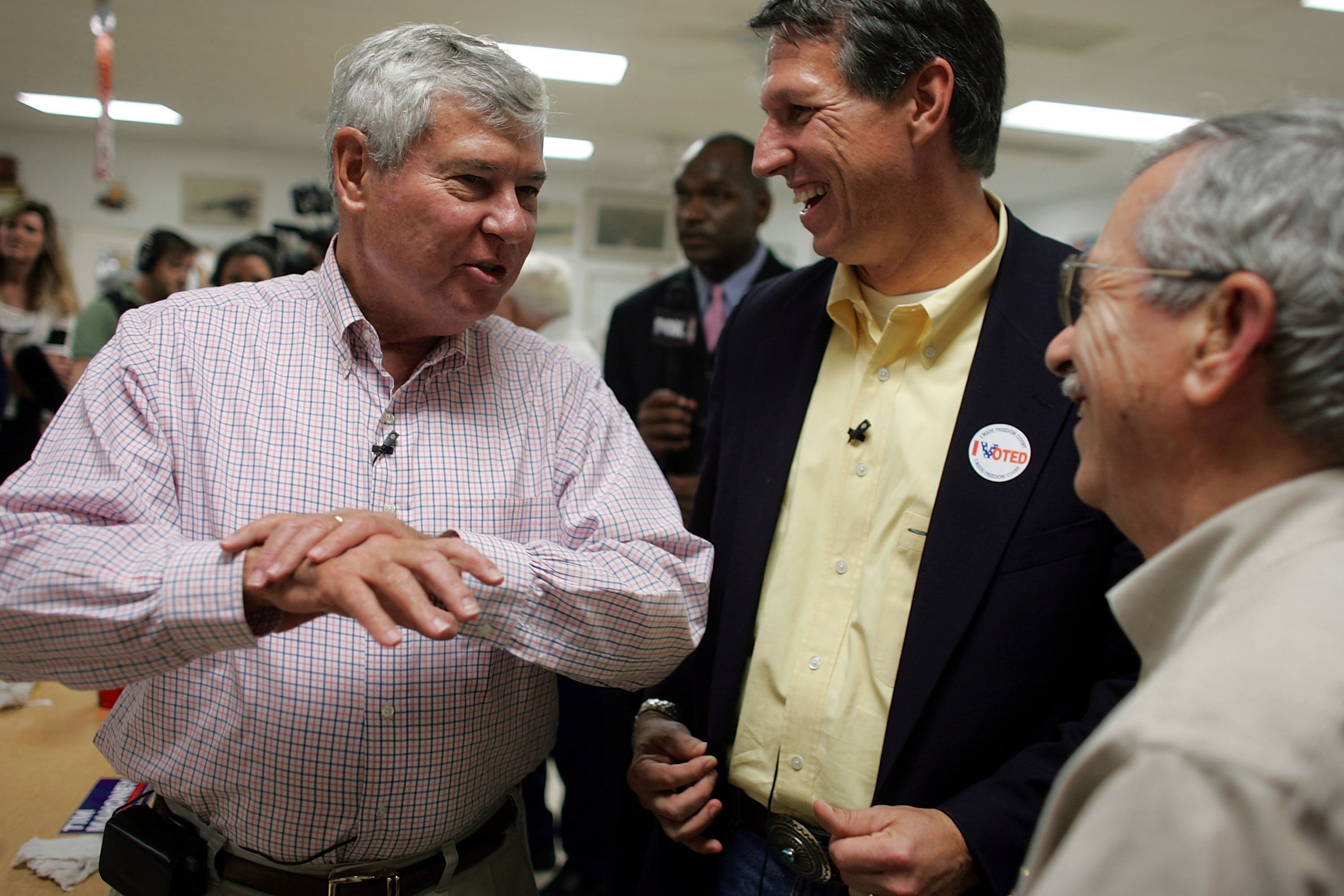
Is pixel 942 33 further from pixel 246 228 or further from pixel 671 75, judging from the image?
pixel 246 228

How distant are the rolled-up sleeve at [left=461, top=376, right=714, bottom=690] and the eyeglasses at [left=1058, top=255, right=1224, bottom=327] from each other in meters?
0.59

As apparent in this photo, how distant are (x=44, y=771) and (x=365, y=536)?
1.25 metres

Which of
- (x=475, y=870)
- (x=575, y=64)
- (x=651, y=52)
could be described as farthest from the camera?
(x=575, y=64)

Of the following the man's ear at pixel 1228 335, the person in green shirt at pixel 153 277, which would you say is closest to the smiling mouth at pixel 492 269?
the man's ear at pixel 1228 335

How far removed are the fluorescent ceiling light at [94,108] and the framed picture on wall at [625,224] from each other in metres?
4.17

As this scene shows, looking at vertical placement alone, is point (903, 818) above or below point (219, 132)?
below

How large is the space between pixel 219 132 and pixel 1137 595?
985 centimetres

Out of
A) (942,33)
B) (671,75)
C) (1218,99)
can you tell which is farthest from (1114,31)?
(1218,99)

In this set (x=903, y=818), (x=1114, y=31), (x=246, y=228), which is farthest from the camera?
(x=246, y=228)

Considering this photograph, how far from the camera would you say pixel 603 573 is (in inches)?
45.0

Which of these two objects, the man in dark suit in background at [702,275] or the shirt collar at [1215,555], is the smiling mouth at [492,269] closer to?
the shirt collar at [1215,555]

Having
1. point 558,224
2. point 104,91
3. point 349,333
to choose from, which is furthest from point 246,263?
point 558,224

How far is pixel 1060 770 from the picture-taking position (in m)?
1.12

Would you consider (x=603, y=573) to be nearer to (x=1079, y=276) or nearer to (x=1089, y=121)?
(x=1079, y=276)
